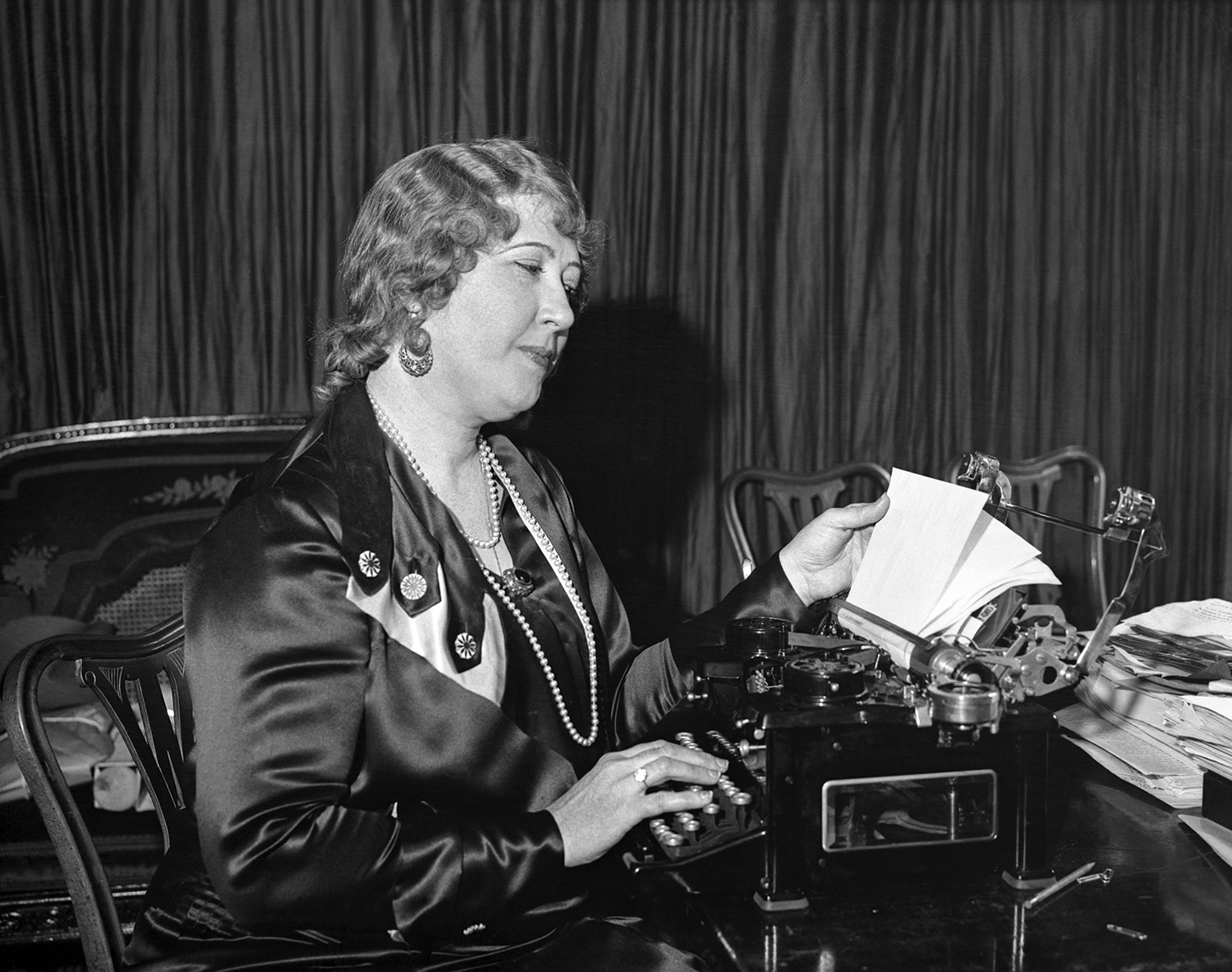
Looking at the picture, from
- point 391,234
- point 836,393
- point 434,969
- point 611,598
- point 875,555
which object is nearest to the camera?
point 434,969

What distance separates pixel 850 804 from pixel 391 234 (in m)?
1.09

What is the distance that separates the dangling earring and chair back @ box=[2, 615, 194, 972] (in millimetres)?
533

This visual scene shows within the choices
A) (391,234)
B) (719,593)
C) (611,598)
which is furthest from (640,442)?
(391,234)

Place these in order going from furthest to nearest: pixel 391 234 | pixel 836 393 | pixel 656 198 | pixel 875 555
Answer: pixel 836 393 < pixel 656 198 < pixel 391 234 < pixel 875 555

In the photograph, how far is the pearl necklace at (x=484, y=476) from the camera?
172cm

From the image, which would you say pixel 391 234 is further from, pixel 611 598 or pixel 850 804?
pixel 850 804

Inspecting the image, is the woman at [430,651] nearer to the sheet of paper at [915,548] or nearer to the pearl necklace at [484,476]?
the pearl necklace at [484,476]

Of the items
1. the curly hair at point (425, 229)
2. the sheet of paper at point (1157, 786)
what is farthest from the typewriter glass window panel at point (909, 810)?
the curly hair at point (425, 229)

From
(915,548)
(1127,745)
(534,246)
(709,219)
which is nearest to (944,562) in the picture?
(915,548)

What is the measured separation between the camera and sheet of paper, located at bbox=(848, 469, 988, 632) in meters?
1.48

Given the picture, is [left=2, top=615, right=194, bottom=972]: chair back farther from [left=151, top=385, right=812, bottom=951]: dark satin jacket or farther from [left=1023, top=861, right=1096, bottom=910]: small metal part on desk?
[left=1023, top=861, right=1096, bottom=910]: small metal part on desk

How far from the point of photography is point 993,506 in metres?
1.62

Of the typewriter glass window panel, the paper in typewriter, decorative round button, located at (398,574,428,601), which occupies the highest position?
the paper in typewriter

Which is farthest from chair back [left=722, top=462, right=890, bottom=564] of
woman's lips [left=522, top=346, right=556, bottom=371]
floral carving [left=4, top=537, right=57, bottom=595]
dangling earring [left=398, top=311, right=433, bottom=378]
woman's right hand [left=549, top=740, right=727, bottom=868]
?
floral carving [left=4, top=537, right=57, bottom=595]
